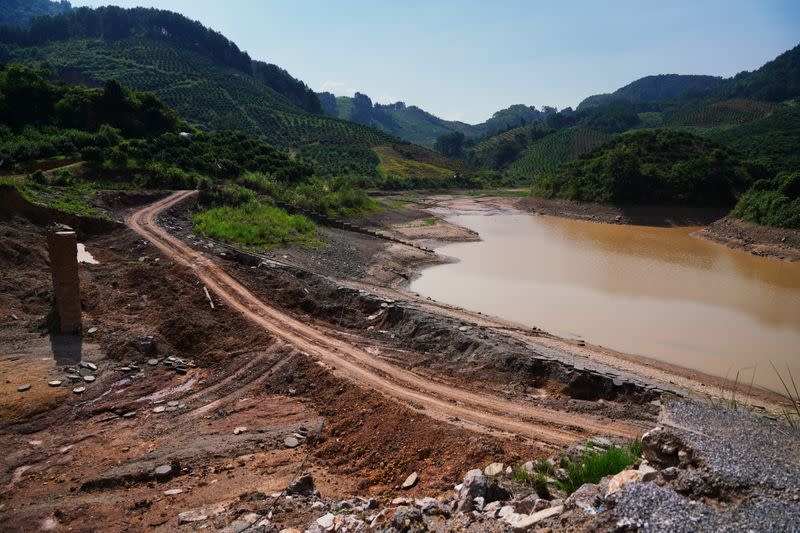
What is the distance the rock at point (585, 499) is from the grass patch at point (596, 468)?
0.70 metres

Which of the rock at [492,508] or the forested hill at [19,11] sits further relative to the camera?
the forested hill at [19,11]

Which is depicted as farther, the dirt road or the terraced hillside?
the terraced hillside

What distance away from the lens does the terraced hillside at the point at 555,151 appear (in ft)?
351

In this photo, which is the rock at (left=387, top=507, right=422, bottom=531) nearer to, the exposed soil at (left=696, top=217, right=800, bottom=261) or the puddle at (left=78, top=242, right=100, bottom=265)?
the puddle at (left=78, top=242, right=100, bottom=265)

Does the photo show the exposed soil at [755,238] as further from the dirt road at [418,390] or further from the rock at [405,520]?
the rock at [405,520]

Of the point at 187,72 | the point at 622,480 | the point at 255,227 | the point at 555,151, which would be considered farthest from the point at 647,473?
the point at 555,151

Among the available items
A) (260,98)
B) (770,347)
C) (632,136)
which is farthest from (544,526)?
(260,98)

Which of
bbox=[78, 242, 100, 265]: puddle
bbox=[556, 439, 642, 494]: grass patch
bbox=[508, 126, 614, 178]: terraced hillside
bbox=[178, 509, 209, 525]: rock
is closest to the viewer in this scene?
bbox=[556, 439, 642, 494]: grass patch

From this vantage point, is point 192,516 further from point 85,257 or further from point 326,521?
point 85,257

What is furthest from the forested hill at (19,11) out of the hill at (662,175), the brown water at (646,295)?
the brown water at (646,295)

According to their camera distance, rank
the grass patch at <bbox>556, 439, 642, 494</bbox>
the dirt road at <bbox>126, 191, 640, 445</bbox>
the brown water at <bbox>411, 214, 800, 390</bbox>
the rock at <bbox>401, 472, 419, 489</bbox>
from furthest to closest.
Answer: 1. the brown water at <bbox>411, 214, 800, 390</bbox>
2. the dirt road at <bbox>126, 191, 640, 445</bbox>
3. the rock at <bbox>401, 472, 419, 489</bbox>
4. the grass patch at <bbox>556, 439, 642, 494</bbox>

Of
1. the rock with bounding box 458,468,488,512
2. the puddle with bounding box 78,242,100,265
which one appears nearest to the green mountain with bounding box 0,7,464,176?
the puddle with bounding box 78,242,100,265

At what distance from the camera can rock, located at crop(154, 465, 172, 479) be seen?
26.9ft

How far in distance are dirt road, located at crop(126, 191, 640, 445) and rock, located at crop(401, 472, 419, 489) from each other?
67.9 inches
